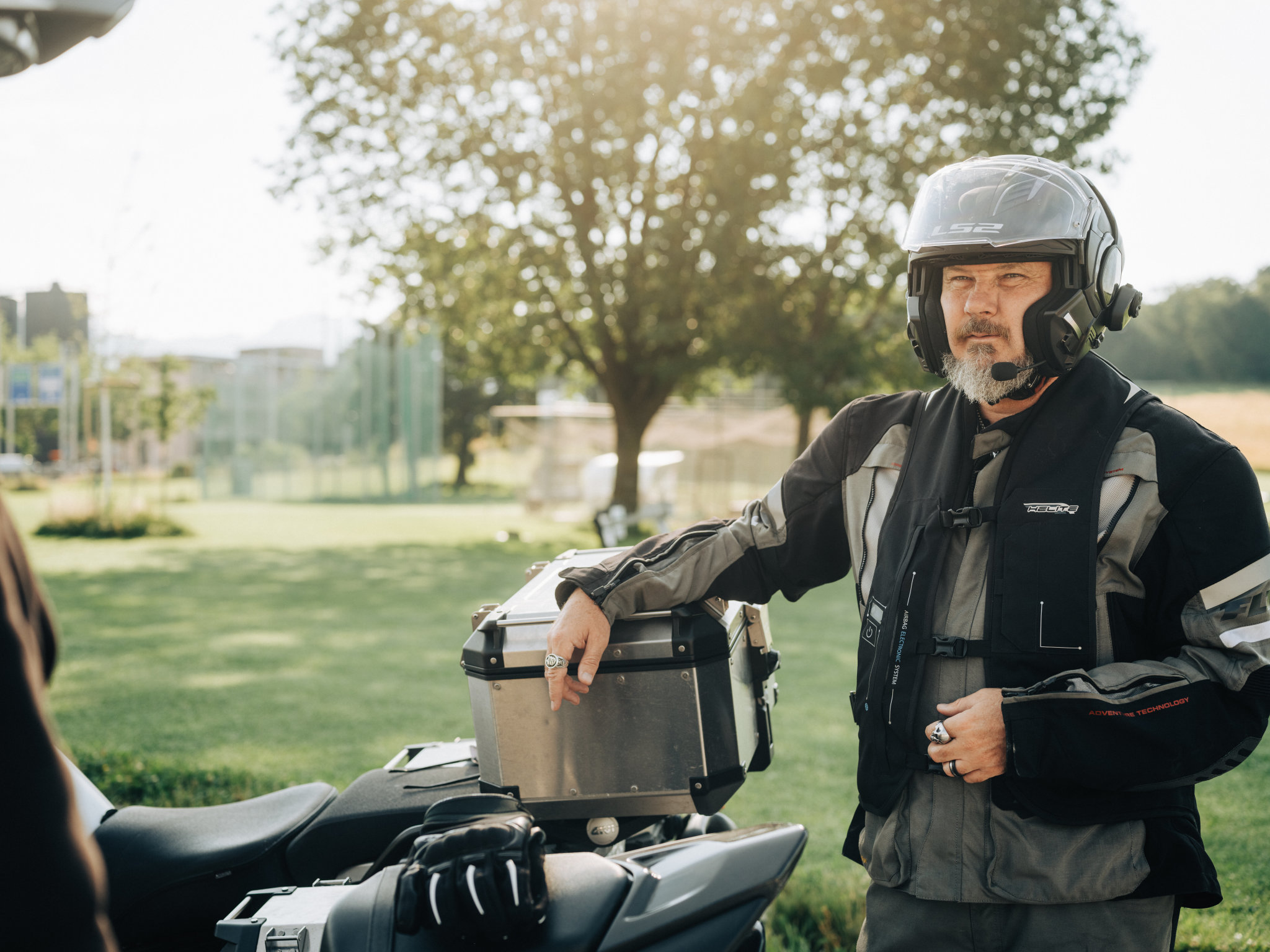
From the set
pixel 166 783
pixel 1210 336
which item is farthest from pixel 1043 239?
pixel 1210 336

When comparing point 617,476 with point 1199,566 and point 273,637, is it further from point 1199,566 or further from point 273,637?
point 1199,566

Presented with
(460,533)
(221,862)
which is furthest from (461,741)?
(460,533)

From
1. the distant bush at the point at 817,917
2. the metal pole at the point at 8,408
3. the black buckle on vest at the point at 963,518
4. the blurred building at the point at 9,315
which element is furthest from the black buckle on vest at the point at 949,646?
the blurred building at the point at 9,315

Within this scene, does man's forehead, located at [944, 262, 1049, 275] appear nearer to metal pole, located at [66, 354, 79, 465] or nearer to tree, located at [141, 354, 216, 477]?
metal pole, located at [66, 354, 79, 465]

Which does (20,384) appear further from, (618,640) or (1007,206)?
(1007,206)

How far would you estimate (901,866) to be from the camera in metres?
1.93

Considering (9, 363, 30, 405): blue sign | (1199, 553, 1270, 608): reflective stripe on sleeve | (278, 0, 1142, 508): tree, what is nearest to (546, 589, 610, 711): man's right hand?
(1199, 553, 1270, 608): reflective stripe on sleeve

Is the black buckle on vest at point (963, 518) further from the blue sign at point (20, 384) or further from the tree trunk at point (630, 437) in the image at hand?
the blue sign at point (20, 384)

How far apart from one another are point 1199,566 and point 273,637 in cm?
837

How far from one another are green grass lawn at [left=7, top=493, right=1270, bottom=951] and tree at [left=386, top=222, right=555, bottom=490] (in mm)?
5921

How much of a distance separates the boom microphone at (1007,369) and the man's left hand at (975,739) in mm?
613

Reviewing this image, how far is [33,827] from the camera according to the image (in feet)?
3.14

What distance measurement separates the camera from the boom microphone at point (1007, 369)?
78.2 inches

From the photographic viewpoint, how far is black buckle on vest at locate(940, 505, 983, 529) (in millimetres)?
1938
